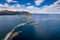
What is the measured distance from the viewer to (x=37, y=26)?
149 cm

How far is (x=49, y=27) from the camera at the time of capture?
149cm

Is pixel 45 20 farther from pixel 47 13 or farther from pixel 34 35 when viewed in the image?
pixel 34 35

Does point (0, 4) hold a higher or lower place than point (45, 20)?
higher

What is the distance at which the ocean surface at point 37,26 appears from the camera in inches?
57.5

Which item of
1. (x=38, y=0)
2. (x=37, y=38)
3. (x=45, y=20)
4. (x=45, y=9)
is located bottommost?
(x=37, y=38)

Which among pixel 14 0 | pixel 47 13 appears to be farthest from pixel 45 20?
pixel 14 0

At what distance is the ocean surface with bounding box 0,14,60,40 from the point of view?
1.46 m

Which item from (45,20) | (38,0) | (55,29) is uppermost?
(38,0)

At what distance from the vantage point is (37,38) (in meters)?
1.46

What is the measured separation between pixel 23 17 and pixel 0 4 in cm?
33

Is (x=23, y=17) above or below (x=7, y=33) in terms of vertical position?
above

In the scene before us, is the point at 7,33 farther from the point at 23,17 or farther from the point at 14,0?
the point at 14,0

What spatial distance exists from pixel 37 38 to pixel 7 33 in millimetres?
375

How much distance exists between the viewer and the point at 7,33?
56.8 inches
